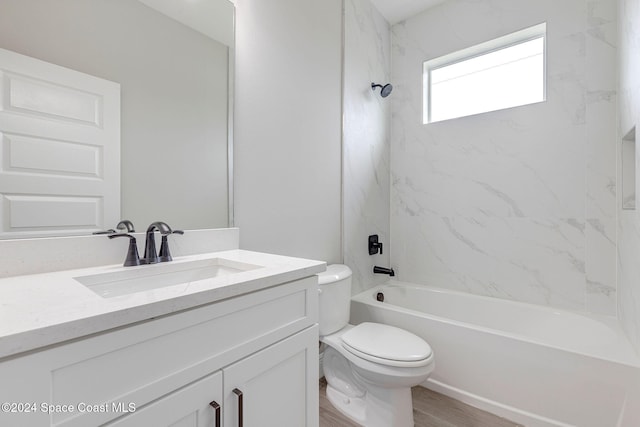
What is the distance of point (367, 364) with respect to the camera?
1.38m

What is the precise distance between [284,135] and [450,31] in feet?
5.74

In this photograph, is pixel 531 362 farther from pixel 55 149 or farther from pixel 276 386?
pixel 55 149

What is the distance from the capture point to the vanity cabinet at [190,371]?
1.53 ft

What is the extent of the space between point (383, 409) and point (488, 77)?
2.44m

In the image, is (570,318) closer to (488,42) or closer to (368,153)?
(368,153)

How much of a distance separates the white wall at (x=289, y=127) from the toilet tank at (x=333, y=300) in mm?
270

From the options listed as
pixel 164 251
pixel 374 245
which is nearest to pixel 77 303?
pixel 164 251

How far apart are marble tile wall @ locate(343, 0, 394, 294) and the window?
43cm

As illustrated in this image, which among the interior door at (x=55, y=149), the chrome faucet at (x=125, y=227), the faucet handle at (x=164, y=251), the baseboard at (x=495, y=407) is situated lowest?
the baseboard at (x=495, y=407)

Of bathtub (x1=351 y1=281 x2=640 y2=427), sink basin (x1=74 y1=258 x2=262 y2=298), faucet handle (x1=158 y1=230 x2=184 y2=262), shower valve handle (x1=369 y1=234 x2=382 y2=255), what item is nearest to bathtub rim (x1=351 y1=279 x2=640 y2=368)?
bathtub (x1=351 y1=281 x2=640 y2=427)

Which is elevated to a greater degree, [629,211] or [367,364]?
[629,211]

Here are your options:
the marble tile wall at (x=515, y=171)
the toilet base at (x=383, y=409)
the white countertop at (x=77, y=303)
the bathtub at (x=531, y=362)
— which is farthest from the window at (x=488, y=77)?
the white countertop at (x=77, y=303)

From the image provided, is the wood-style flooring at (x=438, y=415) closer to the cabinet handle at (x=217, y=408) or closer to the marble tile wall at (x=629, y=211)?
the marble tile wall at (x=629, y=211)

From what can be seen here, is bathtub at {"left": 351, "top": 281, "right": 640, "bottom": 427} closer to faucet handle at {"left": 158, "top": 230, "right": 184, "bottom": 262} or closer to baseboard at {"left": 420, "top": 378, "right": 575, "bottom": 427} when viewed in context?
baseboard at {"left": 420, "top": 378, "right": 575, "bottom": 427}
